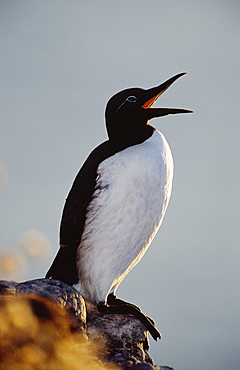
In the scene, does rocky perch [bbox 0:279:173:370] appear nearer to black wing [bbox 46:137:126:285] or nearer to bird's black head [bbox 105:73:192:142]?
black wing [bbox 46:137:126:285]

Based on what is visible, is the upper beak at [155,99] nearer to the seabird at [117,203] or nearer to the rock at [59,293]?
the seabird at [117,203]

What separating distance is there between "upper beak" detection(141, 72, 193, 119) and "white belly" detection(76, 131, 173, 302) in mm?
313

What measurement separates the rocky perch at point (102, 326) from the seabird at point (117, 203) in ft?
0.73

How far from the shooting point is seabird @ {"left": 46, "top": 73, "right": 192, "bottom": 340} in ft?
21.6

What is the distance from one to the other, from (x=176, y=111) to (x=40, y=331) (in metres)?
3.23

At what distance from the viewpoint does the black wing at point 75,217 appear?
686cm

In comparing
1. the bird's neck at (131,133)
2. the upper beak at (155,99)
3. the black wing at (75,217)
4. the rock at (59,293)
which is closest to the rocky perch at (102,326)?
the rock at (59,293)

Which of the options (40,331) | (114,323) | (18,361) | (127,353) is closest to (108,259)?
(114,323)

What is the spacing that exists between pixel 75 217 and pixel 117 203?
56cm

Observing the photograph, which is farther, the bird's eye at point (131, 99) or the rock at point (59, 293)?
the bird's eye at point (131, 99)

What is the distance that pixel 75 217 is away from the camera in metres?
6.91

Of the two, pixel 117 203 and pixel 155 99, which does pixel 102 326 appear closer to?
pixel 117 203

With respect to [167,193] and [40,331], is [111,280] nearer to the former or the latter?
[167,193]

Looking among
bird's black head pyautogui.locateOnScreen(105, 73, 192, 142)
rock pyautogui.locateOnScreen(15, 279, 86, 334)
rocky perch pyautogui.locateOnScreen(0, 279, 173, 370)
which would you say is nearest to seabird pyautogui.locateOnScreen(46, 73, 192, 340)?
bird's black head pyautogui.locateOnScreen(105, 73, 192, 142)
